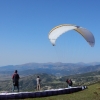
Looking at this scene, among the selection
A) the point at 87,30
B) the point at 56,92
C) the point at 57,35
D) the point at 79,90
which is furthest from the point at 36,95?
the point at 87,30

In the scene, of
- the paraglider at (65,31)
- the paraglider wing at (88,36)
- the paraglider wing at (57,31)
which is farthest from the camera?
the paraglider wing at (88,36)

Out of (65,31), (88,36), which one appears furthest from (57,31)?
(88,36)

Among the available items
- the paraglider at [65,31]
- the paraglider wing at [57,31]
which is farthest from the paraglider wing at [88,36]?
the paraglider wing at [57,31]

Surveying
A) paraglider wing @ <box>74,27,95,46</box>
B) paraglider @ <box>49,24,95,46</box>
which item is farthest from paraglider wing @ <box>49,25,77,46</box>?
paraglider wing @ <box>74,27,95,46</box>

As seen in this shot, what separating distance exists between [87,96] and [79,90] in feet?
15.2

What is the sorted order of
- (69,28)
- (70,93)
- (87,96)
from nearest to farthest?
(87,96) < (70,93) < (69,28)

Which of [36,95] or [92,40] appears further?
[92,40]

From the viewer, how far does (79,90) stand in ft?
102

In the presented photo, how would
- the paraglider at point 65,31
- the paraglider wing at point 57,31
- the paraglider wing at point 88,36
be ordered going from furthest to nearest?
the paraglider wing at point 88,36
the paraglider wing at point 57,31
the paraglider at point 65,31

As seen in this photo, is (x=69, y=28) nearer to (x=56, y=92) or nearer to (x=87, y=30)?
(x=87, y=30)

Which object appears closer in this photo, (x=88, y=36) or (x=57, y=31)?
(x=57, y=31)

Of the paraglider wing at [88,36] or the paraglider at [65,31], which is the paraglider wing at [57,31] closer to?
the paraglider at [65,31]

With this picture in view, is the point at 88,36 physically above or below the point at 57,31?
below

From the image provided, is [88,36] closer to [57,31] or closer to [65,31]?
[65,31]
